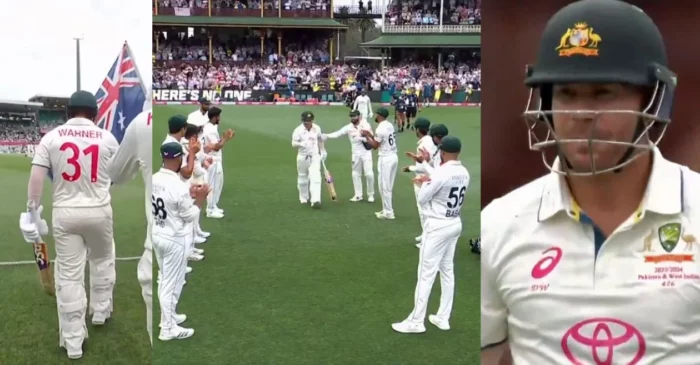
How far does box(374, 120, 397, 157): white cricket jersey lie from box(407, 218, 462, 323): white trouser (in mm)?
318

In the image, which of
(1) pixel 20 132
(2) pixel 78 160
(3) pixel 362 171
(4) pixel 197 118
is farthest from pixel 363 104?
(1) pixel 20 132

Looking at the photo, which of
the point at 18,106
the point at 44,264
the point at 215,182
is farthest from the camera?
the point at 44,264

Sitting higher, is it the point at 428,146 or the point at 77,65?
the point at 77,65

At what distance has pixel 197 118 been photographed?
2.10 metres

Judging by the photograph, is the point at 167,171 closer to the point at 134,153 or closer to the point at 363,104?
the point at 134,153

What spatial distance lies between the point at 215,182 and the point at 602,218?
1.45 meters

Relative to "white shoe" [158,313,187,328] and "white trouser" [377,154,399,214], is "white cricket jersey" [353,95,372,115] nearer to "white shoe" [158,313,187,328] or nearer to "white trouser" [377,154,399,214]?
"white trouser" [377,154,399,214]

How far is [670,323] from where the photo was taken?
55.6 inches

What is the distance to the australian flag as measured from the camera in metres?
2.41

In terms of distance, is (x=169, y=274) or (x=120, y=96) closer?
(x=169, y=274)

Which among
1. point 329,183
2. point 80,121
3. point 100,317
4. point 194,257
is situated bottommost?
point 100,317

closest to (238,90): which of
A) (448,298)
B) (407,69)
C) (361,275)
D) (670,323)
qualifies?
(407,69)

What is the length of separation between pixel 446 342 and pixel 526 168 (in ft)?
2.44

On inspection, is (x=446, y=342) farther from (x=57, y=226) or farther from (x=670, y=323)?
(x=57, y=226)
